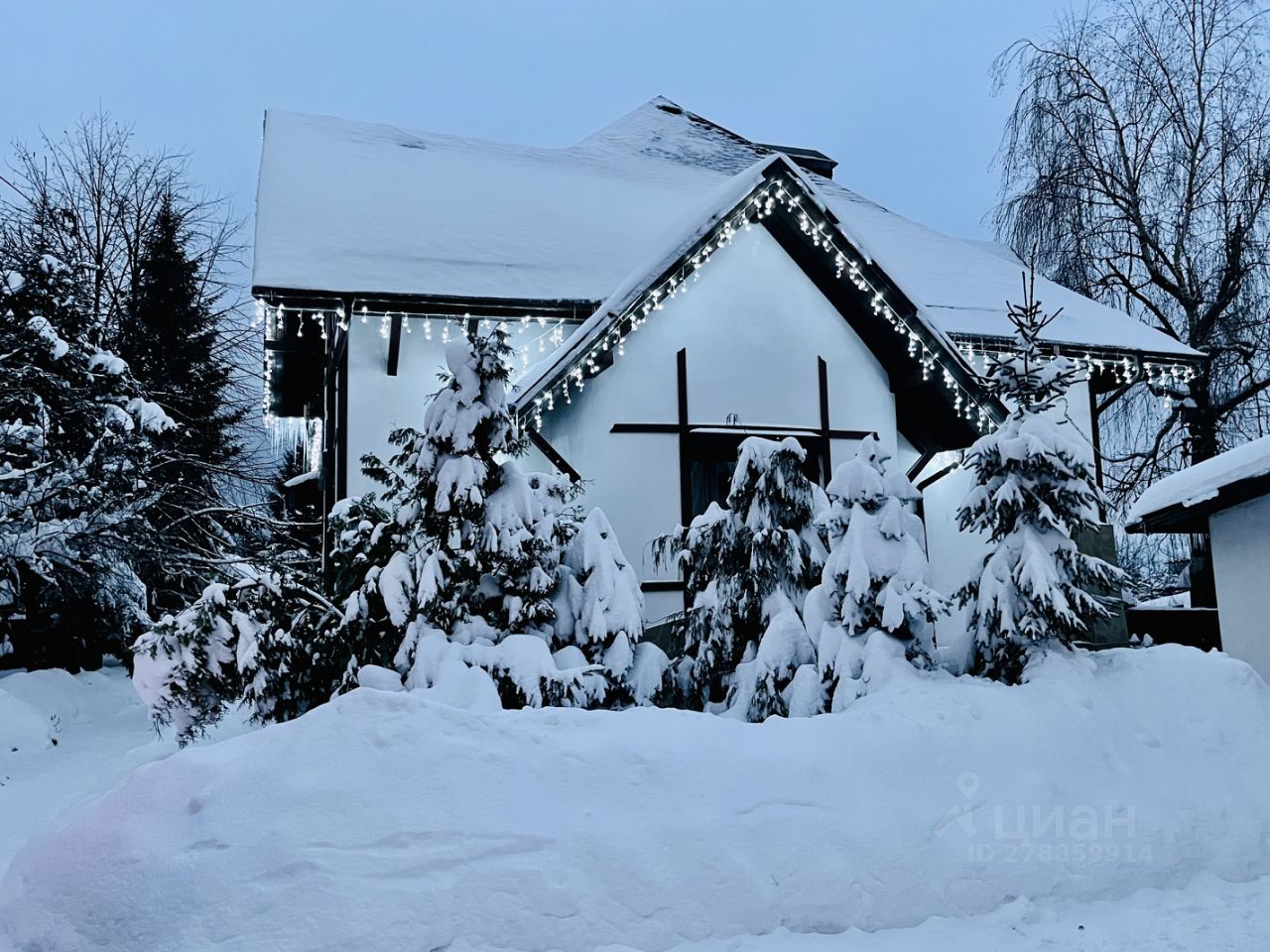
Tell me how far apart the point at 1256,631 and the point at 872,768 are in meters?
5.35

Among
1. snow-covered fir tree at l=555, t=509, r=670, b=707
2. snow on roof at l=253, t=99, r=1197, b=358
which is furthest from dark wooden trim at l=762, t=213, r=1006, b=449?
snow-covered fir tree at l=555, t=509, r=670, b=707

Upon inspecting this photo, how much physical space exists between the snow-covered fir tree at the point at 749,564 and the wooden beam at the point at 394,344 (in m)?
4.35

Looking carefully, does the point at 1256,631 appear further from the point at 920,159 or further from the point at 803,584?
the point at 920,159

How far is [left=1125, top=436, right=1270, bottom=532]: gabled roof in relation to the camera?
8.20m

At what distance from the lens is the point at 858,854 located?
15.2 feet

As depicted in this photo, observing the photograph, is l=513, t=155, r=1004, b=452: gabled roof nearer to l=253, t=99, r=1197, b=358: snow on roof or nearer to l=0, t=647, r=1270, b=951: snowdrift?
l=253, t=99, r=1197, b=358: snow on roof

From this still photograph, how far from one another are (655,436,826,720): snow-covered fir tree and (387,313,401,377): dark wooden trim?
4347 millimetres

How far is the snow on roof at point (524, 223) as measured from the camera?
416 inches

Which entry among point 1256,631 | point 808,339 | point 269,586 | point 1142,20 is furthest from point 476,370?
point 1142,20

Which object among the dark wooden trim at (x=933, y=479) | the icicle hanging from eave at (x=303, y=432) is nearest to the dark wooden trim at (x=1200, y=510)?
the dark wooden trim at (x=933, y=479)

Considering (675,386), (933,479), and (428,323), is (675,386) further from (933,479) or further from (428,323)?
(933,479)

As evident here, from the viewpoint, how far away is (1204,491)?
28.2 feet

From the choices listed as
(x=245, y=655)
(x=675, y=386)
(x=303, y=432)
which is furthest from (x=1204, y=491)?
(x=303, y=432)

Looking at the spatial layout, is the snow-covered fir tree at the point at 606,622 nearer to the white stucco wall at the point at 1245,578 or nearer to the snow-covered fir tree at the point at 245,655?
the snow-covered fir tree at the point at 245,655
